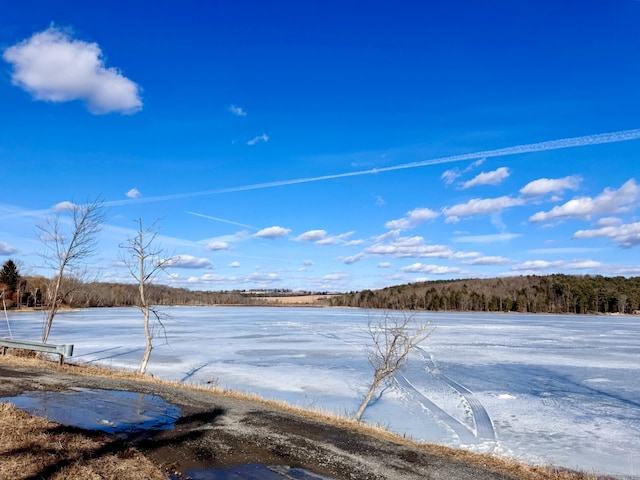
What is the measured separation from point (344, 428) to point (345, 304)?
15911 centimetres

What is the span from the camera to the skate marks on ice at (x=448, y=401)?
38.0 feet

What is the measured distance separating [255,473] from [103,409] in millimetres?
4254

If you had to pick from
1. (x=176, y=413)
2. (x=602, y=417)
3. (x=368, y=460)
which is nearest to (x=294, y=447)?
(x=368, y=460)

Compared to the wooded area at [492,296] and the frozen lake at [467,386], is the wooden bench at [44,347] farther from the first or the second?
the wooded area at [492,296]

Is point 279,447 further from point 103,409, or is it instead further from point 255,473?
point 103,409

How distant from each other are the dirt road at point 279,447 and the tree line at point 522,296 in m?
102

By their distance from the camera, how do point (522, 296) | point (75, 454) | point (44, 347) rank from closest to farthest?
point (75, 454)
point (44, 347)
point (522, 296)

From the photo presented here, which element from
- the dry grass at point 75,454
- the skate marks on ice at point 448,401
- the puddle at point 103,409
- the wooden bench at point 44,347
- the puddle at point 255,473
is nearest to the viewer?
the dry grass at point 75,454

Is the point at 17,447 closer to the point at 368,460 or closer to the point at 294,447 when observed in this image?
the point at 294,447

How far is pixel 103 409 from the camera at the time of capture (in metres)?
8.89

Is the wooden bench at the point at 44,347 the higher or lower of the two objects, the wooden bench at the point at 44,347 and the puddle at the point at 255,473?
the higher

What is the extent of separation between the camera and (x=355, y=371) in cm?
1989

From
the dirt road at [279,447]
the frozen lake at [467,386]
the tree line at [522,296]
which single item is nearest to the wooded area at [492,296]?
the tree line at [522,296]

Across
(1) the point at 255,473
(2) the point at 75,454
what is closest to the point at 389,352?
(1) the point at 255,473
